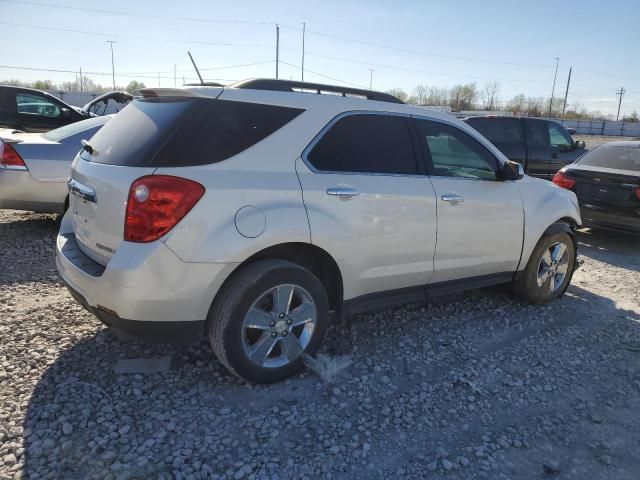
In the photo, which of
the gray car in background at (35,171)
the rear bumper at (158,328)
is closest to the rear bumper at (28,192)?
the gray car in background at (35,171)

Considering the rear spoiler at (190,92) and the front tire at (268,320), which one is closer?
the front tire at (268,320)

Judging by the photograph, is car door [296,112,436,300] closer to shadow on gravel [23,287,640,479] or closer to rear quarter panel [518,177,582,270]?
shadow on gravel [23,287,640,479]

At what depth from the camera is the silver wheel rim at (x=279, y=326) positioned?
320cm

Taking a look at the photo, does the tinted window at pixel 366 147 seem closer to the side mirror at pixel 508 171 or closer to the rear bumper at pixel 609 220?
the side mirror at pixel 508 171

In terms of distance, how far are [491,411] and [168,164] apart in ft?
8.07

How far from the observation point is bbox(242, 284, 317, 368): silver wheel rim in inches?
126

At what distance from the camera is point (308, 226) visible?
3.21m

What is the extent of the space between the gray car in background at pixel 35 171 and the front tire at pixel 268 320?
390 centimetres

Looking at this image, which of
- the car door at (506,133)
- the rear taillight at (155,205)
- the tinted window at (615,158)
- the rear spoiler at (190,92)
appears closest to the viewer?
the rear taillight at (155,205)

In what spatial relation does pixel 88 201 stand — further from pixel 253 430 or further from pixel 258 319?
pixel 253 430

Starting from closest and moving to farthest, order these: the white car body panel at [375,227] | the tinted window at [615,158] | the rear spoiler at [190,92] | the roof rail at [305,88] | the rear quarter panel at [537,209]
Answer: the rear spoiler at [190,92], the white car body panel at [375,227], the roof rail at [305,88], the rear quarter panel at [537,209], the tinted window at [615,158]

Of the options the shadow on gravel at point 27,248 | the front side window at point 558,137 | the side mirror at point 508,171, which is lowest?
the shadow on gravel at point 27,248

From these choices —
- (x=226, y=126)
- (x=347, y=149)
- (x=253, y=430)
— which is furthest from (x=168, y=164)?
(x=253, y=430)

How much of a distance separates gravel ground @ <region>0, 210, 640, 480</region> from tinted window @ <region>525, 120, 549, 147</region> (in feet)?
21.5
